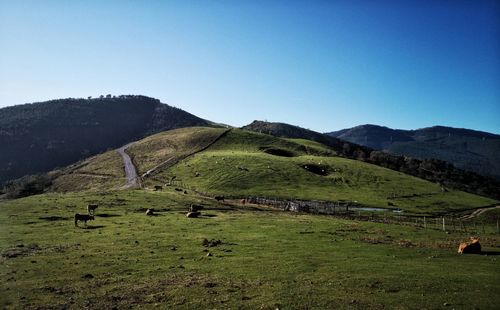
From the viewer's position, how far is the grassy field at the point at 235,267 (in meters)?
22.7

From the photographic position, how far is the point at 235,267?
97.3 ft

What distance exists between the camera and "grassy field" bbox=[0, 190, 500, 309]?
893 inches

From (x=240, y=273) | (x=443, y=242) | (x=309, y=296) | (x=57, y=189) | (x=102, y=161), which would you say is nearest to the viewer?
(x=309, y=296)

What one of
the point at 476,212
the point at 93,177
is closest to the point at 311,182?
the point at 476,212

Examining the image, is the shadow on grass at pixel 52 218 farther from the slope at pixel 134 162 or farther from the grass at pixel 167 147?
the grass at pixel 167 147

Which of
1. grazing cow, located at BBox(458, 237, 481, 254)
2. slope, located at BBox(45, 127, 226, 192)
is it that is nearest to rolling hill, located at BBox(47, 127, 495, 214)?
slope, located at BBox(45, 127, 226, 192)

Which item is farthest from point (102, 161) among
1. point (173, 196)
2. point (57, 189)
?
point (173, 196)

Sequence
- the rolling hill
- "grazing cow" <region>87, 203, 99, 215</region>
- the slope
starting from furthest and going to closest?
1. the slope
2. the rolling hill
3. "grazing cow" <region>87, 203, 99, 215</region>

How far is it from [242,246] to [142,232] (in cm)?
1313

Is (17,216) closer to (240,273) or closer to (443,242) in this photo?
(240,273)

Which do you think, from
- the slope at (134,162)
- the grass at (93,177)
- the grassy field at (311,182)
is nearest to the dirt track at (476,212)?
the grassy field at (311,182)

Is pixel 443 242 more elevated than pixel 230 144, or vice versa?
pixel 230 144

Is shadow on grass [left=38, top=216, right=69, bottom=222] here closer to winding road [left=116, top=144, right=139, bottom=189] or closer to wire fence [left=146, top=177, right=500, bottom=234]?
wire fence [left=146, top=177, right=500, bottom=234]

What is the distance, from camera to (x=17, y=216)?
53.2 m
